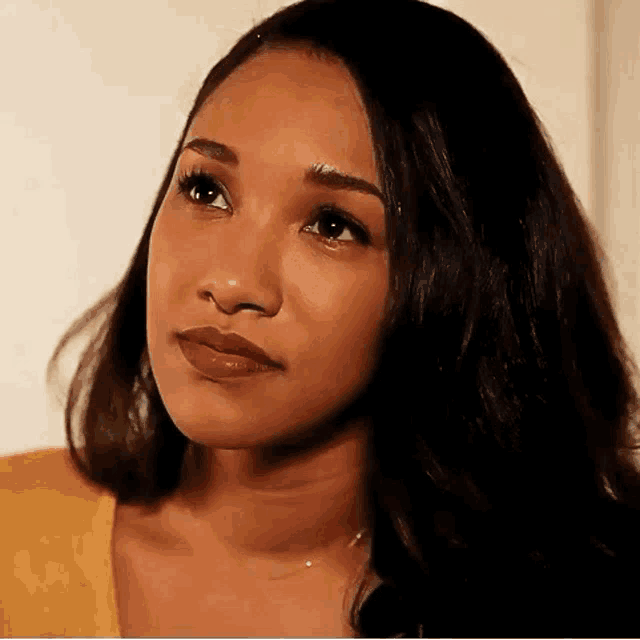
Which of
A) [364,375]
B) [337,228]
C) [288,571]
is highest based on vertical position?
[337,228]

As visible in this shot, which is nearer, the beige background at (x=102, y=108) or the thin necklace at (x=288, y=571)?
the thin necklace at (x=288, y=571)

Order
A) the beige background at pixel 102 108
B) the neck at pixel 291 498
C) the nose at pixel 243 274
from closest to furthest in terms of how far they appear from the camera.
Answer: the nose at pixel 243 274
the neck at pixel 291 498
the beige background at pixel 102 108

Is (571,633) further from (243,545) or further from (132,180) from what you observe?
(132,180)

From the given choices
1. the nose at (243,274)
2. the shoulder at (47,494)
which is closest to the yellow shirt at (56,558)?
the shoulder at (47,494)

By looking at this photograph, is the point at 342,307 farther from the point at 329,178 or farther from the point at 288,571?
the point at 288,571

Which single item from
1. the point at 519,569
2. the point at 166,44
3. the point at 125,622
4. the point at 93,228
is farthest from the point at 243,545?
the point at 166,44

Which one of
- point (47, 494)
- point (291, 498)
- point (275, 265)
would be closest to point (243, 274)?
point (275, 265)

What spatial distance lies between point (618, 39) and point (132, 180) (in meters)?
0.48

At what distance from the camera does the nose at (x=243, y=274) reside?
0.64 m

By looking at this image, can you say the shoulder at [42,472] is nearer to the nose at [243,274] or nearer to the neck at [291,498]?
the neck at [291,498]

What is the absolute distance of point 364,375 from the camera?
707 millimetres

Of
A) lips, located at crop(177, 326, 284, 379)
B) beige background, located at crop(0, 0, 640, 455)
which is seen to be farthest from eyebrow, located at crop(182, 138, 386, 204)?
beige background, located at crop(0, 0, 640, 455)

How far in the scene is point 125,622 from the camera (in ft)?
2.39

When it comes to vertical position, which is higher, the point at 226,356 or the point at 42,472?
the point at 226,356
